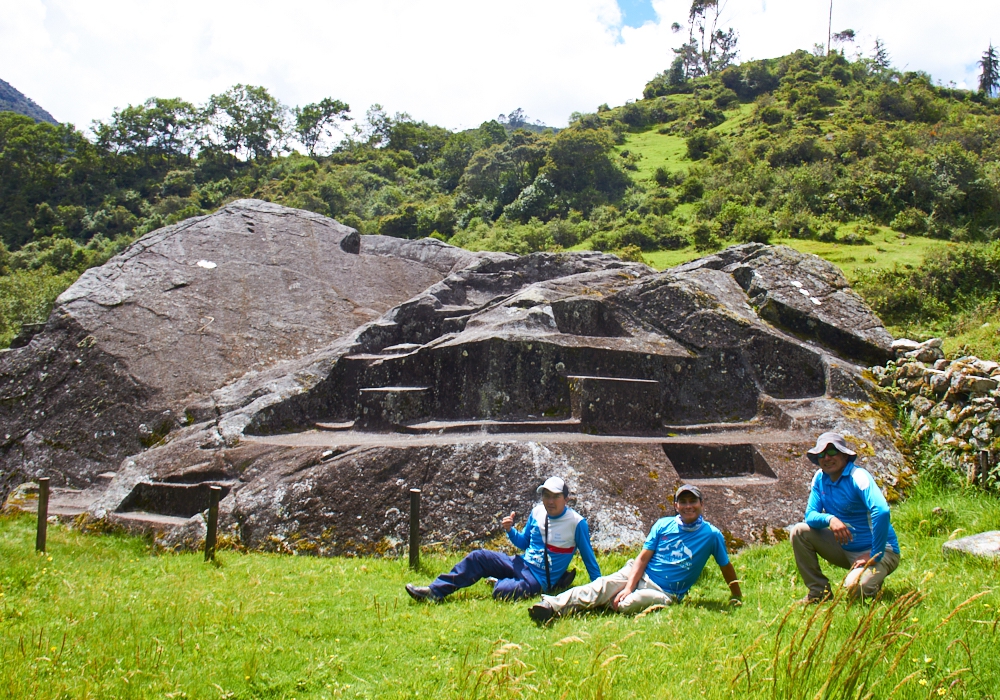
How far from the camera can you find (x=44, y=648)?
5.05m

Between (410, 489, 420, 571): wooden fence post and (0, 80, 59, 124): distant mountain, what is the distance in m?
185

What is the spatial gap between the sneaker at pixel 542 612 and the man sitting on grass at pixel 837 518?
6.92ft

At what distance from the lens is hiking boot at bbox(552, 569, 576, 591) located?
6.61 m

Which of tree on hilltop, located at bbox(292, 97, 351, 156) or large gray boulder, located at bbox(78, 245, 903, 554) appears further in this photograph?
tree on hilltop, located at bbox(292, 97, 351, 156)

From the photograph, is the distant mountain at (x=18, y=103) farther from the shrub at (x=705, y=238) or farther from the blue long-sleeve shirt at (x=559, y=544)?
the blue long-sleeve shirt at (x=559, y=544)

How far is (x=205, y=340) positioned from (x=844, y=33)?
10104cm

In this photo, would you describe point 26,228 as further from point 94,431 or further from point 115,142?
point 94,431

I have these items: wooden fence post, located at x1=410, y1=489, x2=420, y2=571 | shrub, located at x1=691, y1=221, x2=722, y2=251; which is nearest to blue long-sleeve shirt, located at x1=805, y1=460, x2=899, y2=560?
wooden fence post, located at x1=410, y1=489, x2=420, y2=571

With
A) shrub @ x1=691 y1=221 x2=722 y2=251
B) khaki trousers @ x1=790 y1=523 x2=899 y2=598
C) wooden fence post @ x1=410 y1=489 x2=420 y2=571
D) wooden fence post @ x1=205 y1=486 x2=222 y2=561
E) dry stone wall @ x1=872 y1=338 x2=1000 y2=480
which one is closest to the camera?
khaki trousers @ x1=790 y1=523 x2=899 y2=598

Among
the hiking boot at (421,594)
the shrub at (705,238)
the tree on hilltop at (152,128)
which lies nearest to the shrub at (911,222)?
the shrub at (705,238)

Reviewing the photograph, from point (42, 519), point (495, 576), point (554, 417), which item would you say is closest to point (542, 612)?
point (495, 576)

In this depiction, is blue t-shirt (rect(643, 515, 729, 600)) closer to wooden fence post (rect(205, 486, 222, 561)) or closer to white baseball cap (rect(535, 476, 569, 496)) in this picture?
white baseball cap (rect(535, 476, 569, 496))

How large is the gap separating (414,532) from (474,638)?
290 centimetres

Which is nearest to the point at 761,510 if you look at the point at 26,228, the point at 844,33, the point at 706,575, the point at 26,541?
the point at 706,575
